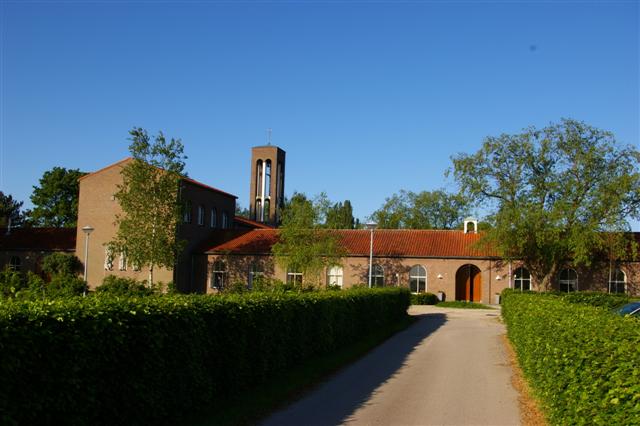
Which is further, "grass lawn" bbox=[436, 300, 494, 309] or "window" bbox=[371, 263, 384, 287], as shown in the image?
"window" bbox=[371, 263, 384, 287]

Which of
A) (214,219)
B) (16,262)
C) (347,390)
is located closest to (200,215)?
(214,219)

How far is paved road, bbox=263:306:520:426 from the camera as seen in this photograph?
9656 millimetres

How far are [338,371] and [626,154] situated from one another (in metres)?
32.5

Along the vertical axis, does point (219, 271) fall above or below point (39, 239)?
below

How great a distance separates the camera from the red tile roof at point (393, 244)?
43500 millimetres

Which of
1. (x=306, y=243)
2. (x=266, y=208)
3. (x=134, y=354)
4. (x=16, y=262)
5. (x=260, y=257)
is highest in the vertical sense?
(x=266, y=208)

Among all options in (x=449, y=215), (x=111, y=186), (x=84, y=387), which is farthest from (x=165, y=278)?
(x=449, y=215)

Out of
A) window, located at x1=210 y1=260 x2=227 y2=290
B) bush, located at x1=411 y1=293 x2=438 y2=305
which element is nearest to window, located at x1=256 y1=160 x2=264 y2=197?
window, located at x1=210 y1=260 x2=227 y2=290

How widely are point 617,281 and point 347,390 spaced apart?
34.5m

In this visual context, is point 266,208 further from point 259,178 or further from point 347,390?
point 347,390

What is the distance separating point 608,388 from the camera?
19.9 ft

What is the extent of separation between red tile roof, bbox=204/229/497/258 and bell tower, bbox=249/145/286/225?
1150 centimetres

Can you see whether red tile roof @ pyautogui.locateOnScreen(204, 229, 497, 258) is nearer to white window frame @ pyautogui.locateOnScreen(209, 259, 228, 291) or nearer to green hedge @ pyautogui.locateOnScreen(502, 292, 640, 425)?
white window frame @ pyautogui.locateOnScreen(209, 259, 228, 291)

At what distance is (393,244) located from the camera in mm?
45469
